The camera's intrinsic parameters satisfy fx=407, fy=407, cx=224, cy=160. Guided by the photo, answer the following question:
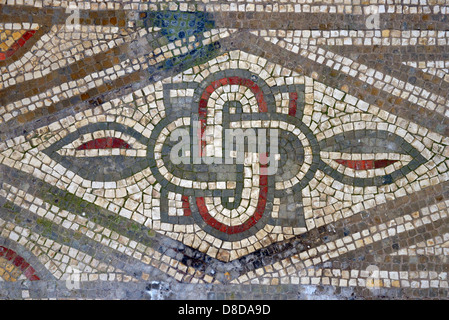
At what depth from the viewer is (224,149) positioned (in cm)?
476

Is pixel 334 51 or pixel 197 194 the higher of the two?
pixel 334 51

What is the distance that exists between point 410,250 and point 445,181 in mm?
898

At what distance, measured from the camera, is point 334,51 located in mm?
4777

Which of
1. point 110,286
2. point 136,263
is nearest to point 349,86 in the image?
point 136,263

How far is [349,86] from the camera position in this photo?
→ 188 inches

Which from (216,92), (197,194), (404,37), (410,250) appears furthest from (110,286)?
(404,37)

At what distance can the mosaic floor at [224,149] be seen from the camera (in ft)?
15.4

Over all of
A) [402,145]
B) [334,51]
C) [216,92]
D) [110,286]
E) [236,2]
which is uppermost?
[236,2]

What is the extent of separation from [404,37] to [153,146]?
321 centimetres

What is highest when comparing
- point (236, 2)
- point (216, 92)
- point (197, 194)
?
point (236, 2)

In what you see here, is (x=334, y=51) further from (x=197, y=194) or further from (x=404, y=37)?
(x=197, y=194)

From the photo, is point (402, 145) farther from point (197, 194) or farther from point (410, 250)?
point (197, 194)

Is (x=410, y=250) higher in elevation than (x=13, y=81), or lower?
lower

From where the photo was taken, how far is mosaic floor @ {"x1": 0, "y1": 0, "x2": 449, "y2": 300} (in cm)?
470
